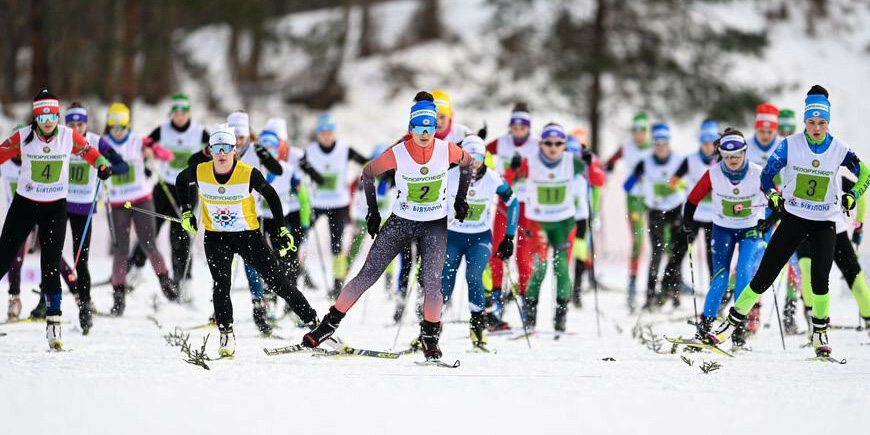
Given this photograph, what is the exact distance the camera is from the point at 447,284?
827 cm

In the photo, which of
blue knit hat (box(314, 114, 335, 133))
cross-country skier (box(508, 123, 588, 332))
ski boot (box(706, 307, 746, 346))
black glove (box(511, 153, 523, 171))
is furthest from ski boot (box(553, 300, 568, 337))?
blue knit hat (box(314, 114, 335, 133))

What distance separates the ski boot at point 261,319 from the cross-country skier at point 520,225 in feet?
6.40

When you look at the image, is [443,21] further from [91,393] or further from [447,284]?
[91,393]

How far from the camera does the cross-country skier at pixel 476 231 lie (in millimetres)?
8242

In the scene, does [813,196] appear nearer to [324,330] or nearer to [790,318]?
[790,318]

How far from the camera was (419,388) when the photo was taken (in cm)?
627

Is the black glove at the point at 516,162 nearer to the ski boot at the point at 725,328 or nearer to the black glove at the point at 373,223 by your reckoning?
the ski boot at the point at 725,328

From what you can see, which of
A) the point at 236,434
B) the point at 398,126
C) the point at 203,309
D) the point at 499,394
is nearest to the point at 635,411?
the point at 499,394

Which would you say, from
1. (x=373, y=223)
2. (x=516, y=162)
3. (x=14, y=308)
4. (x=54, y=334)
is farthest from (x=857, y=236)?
(x=14, y=308)

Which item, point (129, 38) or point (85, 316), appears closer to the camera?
point (85, 316)

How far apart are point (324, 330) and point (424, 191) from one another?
119 cm

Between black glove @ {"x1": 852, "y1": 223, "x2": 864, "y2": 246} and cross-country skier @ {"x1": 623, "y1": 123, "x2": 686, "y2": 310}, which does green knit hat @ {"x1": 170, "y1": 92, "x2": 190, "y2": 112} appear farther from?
black glove @ {"x1": 852, "y1": 223, "x2": 864, "y2": 246}

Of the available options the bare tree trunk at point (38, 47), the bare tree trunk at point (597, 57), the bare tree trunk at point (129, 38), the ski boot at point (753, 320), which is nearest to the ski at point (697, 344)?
the ski boot at point (753, 320)

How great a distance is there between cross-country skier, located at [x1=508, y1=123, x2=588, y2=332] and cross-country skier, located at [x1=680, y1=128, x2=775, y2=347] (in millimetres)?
1423
